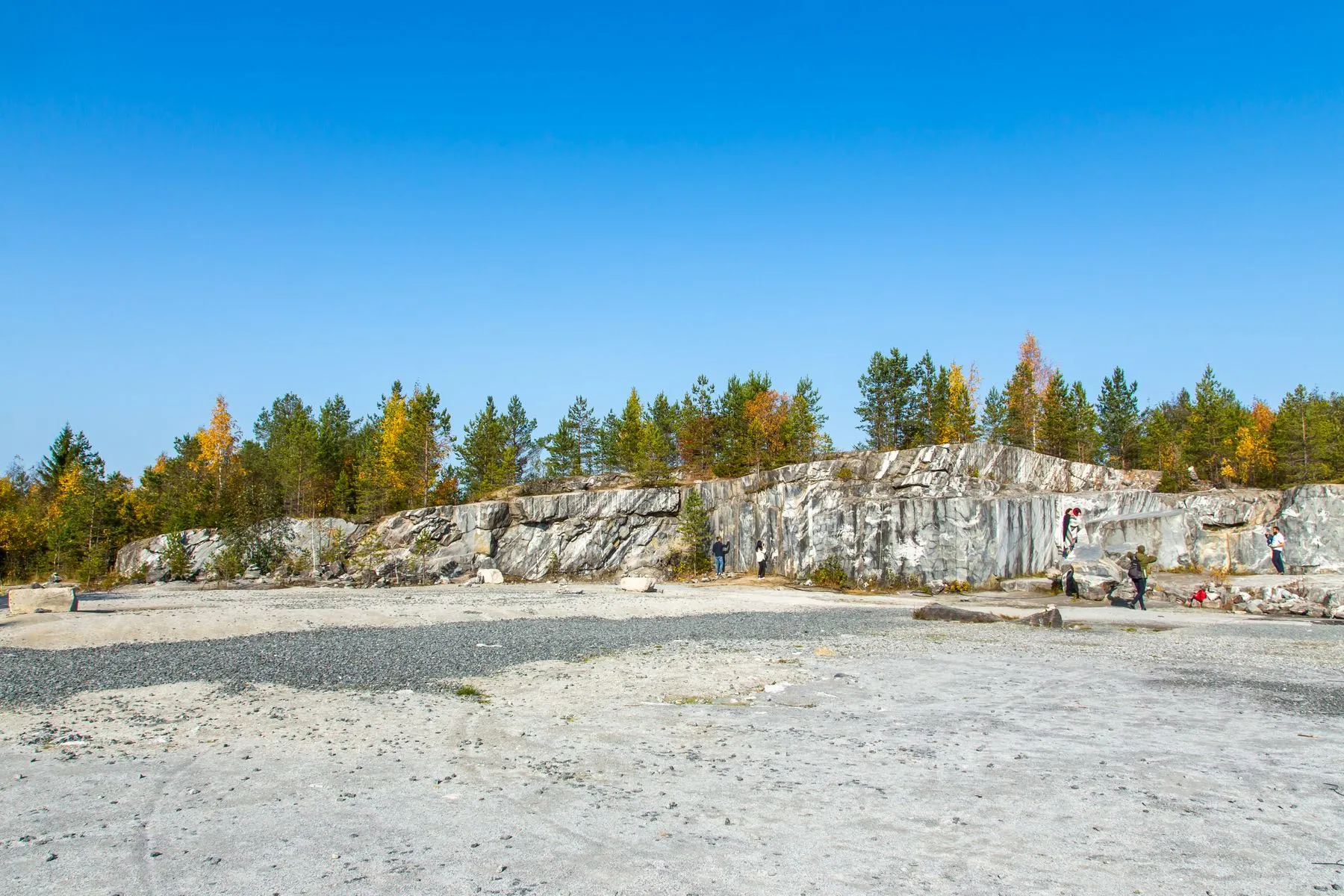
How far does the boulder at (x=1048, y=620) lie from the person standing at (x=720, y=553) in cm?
2464

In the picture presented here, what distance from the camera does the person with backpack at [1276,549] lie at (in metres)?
34.6

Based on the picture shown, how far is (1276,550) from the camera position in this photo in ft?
114

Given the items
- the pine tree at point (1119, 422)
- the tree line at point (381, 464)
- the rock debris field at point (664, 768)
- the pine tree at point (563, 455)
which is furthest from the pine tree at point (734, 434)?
the rock debris field at point (664, 768)

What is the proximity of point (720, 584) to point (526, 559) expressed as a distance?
17.0 meters

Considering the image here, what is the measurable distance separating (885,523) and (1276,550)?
16900mm

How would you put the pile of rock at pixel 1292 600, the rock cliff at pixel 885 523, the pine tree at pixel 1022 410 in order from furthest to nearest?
the pine tree at pixel 1022 410
the rock cliff at pixel 885 523
the pile of rock at pixel 1292 600

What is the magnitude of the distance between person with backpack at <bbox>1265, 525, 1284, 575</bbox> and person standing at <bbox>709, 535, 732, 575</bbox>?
26315 millimetres

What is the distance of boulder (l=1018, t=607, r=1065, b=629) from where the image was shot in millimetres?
21219

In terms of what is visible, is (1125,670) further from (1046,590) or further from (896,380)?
(896,380)

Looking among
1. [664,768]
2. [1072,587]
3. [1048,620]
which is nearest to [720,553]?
[1072,587]

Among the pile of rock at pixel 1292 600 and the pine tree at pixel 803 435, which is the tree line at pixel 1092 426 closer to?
the pine tree at pixel 803 435


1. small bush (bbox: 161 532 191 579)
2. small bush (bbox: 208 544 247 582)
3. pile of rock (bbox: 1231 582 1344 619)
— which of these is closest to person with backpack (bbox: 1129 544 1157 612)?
pile of rock (bbox: 1231 582 1344 619)

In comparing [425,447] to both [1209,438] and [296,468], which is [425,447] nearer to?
[296,468]

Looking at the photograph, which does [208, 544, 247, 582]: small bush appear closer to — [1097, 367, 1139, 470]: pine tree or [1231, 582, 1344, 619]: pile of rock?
[1231, 582, 1344, 619]: pile of rock
